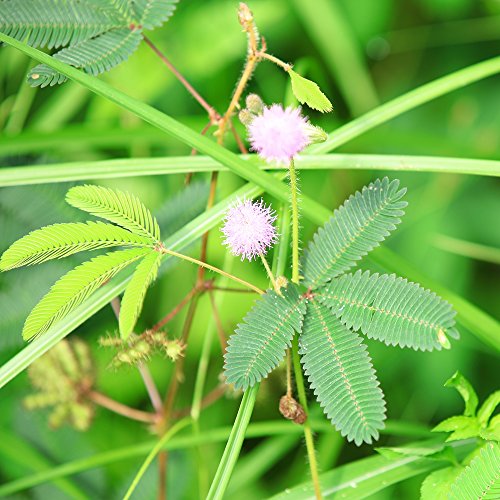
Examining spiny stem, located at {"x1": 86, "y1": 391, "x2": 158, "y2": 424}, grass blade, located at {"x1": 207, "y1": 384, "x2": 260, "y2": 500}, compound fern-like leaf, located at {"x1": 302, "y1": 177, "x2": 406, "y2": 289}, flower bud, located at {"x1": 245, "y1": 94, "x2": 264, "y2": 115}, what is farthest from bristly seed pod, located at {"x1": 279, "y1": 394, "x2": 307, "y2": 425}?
spiny stem, located at {"x1": 86, "y1": 391, "x2": 158, "y2": 424}

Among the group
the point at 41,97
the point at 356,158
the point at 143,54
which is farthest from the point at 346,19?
the point at 356,158

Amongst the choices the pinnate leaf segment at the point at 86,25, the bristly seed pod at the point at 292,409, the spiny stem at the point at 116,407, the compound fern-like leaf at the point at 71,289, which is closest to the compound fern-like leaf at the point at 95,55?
the pinnate leaf segment at the point at 86,25

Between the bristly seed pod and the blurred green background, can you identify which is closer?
the bristly seed pod

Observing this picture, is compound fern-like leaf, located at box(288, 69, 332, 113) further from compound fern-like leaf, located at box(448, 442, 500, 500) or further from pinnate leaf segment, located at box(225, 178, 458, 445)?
compound fern-like leaf, located at box(448, 442, 500, 500)

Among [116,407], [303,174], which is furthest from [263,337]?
[303,174]

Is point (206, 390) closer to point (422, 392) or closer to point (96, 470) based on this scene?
point (96, 470)

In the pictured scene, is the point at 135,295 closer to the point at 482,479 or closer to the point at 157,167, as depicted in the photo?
the point at 157,167

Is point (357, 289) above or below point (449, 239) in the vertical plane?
below
